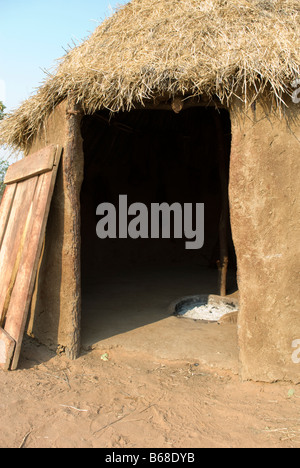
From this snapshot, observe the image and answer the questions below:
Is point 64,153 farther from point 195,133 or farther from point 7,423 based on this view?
point 195,133

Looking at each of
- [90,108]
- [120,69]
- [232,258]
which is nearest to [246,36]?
[120,69]

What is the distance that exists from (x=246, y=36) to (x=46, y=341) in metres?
3.36

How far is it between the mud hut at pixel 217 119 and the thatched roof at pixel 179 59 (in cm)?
1

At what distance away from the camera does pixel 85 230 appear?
22.9 ft

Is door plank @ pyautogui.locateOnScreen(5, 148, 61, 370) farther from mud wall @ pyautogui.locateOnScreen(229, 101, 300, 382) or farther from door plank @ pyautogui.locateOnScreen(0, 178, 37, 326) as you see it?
mud wall @ pyautogui.locateOnScreen(229, 101, 300, 382)

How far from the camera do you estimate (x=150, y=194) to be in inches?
313

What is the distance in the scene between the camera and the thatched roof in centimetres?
281

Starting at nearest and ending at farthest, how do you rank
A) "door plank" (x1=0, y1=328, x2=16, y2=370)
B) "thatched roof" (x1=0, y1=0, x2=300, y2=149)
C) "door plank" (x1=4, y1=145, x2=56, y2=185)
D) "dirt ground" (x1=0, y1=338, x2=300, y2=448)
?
"dirt ground" (x1=0, y1=338, x2=300, y2=448), "thatched roof" (x1=0, y1=0, x2=300, y2=149), "door plank" (x1=0, y1=328, x2=16, y2=370), "door plank" (x1=4, y1=145, x2=56, y2=185)

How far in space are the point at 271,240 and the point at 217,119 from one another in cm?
251

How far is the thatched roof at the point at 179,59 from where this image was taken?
2.81 meters

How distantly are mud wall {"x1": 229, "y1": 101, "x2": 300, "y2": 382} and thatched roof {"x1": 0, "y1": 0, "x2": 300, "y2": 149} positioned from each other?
29cm

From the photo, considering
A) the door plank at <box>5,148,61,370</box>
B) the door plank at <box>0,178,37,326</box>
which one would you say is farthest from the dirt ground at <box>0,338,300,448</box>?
the door plank at <box>0,178,37,326</box>

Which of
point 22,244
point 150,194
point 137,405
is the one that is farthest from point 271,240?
point 150,194

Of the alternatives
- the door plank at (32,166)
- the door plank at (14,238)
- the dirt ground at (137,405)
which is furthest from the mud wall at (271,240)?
the door plank at (14,238)
